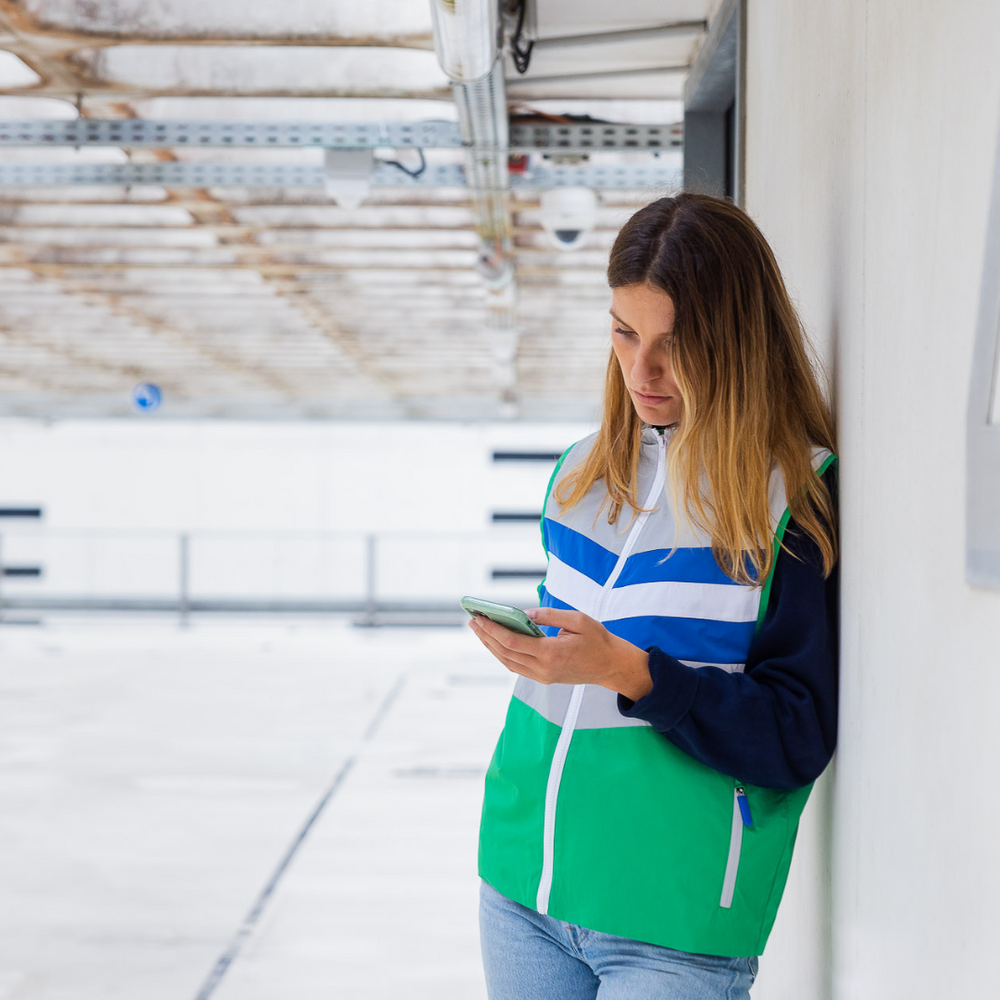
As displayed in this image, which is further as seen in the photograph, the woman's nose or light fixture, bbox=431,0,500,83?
light fixture, bbox=431,0,500,83

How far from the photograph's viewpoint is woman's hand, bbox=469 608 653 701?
0.97 metres

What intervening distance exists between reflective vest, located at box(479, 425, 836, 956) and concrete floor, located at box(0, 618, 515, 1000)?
2.30m

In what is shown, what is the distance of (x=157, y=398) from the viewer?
37.9 ft

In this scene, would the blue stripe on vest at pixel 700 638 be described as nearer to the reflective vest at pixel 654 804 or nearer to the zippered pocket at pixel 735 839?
the reflective vest at pixel 654 804

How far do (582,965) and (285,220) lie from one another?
487 cm

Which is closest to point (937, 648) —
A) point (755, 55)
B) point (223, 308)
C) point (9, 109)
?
point (755, 55)

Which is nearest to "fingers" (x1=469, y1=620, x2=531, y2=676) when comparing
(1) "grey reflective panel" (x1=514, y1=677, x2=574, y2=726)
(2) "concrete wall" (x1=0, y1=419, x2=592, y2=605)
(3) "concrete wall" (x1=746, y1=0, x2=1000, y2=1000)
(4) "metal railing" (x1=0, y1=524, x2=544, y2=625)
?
(1) "grey reflective panel" (x1=514, y1=677, x2=574, y2=726)

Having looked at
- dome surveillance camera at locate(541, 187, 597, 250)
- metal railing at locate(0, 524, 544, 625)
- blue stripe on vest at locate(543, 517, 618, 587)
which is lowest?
metal railing at locate(0, 524, 544, 625)

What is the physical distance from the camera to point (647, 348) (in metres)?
1.15

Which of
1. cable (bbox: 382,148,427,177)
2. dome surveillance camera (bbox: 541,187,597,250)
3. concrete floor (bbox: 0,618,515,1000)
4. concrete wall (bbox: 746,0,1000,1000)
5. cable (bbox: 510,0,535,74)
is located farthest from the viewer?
dome surveillance camera (bbox: 541,187,597,250)

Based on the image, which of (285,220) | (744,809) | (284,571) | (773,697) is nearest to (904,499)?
(773,697)

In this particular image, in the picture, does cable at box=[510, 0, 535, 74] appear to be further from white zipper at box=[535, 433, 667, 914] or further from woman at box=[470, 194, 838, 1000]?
white zipper at box=[535, 433, 667, 914]

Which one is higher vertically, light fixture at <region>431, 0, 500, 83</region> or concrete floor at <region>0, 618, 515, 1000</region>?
light fixture at <region>431, 0, 500, 83</region>

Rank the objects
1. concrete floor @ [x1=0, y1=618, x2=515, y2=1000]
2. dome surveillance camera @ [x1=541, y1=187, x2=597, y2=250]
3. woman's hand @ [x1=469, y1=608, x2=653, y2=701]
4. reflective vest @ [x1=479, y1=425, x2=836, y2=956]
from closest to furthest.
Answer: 1. woman's hand @ [x1=469, y1=608, x2=653, y2=701]
2. reflective vest @ [x1=479, y1=425, x2=836, y2=956]
3. concrete floor @ [x1=0, y1=618, x2=515, y2=1000]
4. dome surveillance camera @ [x1=541, y1=187, x2=597, y2=250]
